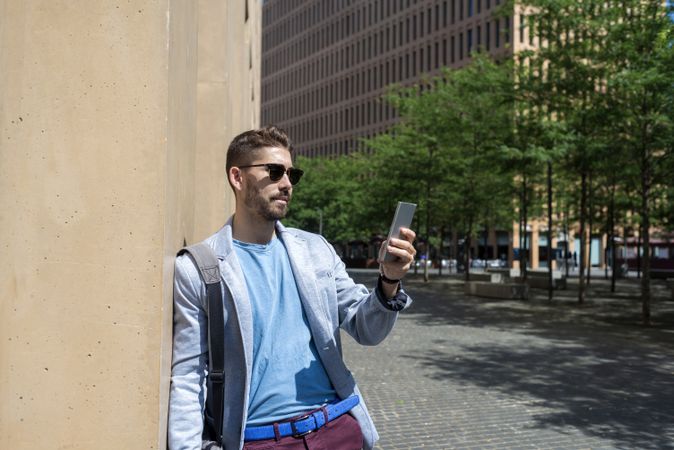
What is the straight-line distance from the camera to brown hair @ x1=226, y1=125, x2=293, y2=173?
2.39 m

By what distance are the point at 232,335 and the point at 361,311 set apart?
1.54 ft

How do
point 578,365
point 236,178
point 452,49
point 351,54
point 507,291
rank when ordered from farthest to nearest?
point 351,54, point 452,49, point 507,291, point 578,365, point 236,178

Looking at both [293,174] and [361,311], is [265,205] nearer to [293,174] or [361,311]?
[293,174]

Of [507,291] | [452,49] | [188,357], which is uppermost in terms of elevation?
[452,49]

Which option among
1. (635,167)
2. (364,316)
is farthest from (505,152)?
(364,316)

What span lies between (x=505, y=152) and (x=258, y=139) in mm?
15522

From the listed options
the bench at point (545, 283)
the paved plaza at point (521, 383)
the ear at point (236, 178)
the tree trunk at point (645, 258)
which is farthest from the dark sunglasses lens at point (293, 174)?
the bench at point (545, 283)

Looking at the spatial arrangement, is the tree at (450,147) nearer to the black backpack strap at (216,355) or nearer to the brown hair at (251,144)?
the brown hair at (251,144)

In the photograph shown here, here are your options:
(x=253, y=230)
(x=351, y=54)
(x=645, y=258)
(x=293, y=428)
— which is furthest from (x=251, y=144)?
(x=351, y=54)

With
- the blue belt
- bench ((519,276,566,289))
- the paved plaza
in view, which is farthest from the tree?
the blue belt

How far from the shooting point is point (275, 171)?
236cm

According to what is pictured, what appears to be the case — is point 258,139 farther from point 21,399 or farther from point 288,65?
point 288,65

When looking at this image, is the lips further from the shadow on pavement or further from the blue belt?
the shadow on pavement

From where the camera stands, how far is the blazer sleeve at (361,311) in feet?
7.62
